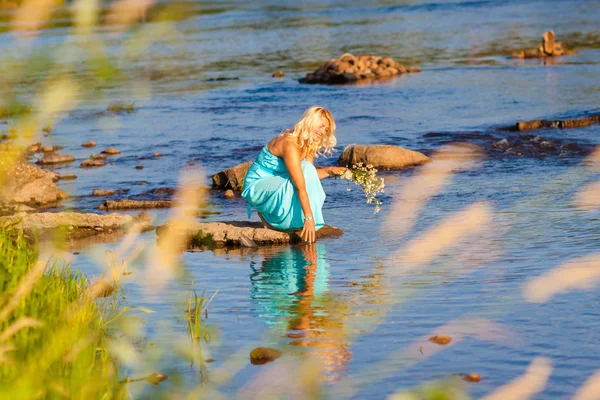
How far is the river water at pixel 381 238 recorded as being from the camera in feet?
17.4

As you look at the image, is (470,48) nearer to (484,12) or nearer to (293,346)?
(484,12)

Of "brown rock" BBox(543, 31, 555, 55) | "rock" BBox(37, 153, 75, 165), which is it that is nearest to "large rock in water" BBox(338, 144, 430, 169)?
"rock" BBox(37, 153, 75, 165)

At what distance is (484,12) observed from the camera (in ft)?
185

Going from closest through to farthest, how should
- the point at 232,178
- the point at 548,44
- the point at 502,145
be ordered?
the point at 232,178, the point at 502,145, the point at 548,44

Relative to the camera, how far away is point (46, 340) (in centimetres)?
411

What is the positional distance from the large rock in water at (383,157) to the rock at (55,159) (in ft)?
15.7

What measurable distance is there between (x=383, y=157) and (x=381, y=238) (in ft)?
14.4

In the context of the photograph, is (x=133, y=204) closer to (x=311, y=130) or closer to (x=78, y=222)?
(x=78, y=222)

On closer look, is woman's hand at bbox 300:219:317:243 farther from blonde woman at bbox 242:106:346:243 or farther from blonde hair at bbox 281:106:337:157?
blonde hair at bbox 281:106:337:157

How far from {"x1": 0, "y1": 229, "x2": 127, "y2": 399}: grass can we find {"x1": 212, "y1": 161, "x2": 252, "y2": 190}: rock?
625 cm

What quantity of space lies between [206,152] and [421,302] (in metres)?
9.68

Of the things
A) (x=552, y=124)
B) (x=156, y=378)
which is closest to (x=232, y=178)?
(x=552, y=124)

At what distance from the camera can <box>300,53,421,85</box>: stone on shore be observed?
26688mm

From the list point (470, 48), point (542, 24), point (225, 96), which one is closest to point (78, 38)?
point (225, 96)
